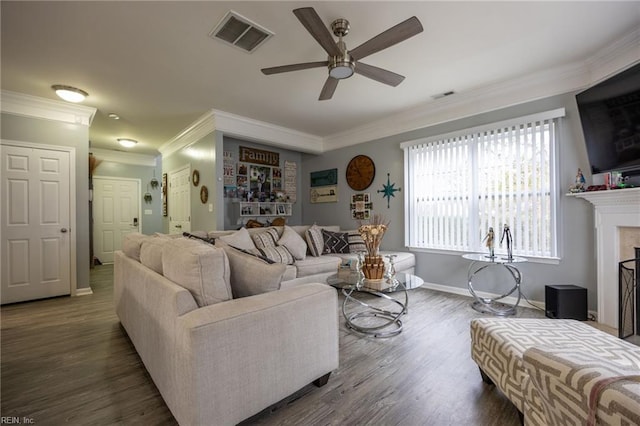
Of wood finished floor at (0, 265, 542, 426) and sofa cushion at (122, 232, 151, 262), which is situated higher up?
sofa cushion at (122, 232, 151, 262)

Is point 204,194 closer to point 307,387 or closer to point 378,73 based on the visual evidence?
point 378,73

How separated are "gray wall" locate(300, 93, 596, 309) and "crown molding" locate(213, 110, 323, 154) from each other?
1.56 feet

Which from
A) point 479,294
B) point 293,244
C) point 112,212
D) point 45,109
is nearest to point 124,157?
point 112,212

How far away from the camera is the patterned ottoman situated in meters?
0.57

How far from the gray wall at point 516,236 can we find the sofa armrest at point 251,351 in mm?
2798

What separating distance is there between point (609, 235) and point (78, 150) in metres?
6.37

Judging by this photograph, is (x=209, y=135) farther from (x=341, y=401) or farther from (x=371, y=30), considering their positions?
(x=341, y=401)

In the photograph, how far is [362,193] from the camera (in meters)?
4.89

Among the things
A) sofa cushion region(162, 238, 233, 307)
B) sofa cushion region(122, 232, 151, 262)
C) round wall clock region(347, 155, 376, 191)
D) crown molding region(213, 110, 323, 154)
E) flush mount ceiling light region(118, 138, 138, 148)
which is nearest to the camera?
sofa cushion region(162, 238, 233, 307)

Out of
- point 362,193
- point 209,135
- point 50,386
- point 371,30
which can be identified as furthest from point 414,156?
point 50,386

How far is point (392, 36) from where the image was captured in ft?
6.23

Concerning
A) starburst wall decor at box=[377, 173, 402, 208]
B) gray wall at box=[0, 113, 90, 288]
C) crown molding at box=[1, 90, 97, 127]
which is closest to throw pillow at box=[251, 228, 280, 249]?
starburst wall decor at box=[377, 173, 402, 208]

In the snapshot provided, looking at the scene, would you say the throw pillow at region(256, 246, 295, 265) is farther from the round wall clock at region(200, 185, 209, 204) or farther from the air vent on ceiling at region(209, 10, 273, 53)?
the air vent on ceiling at region(209, 10, 273, 53)
